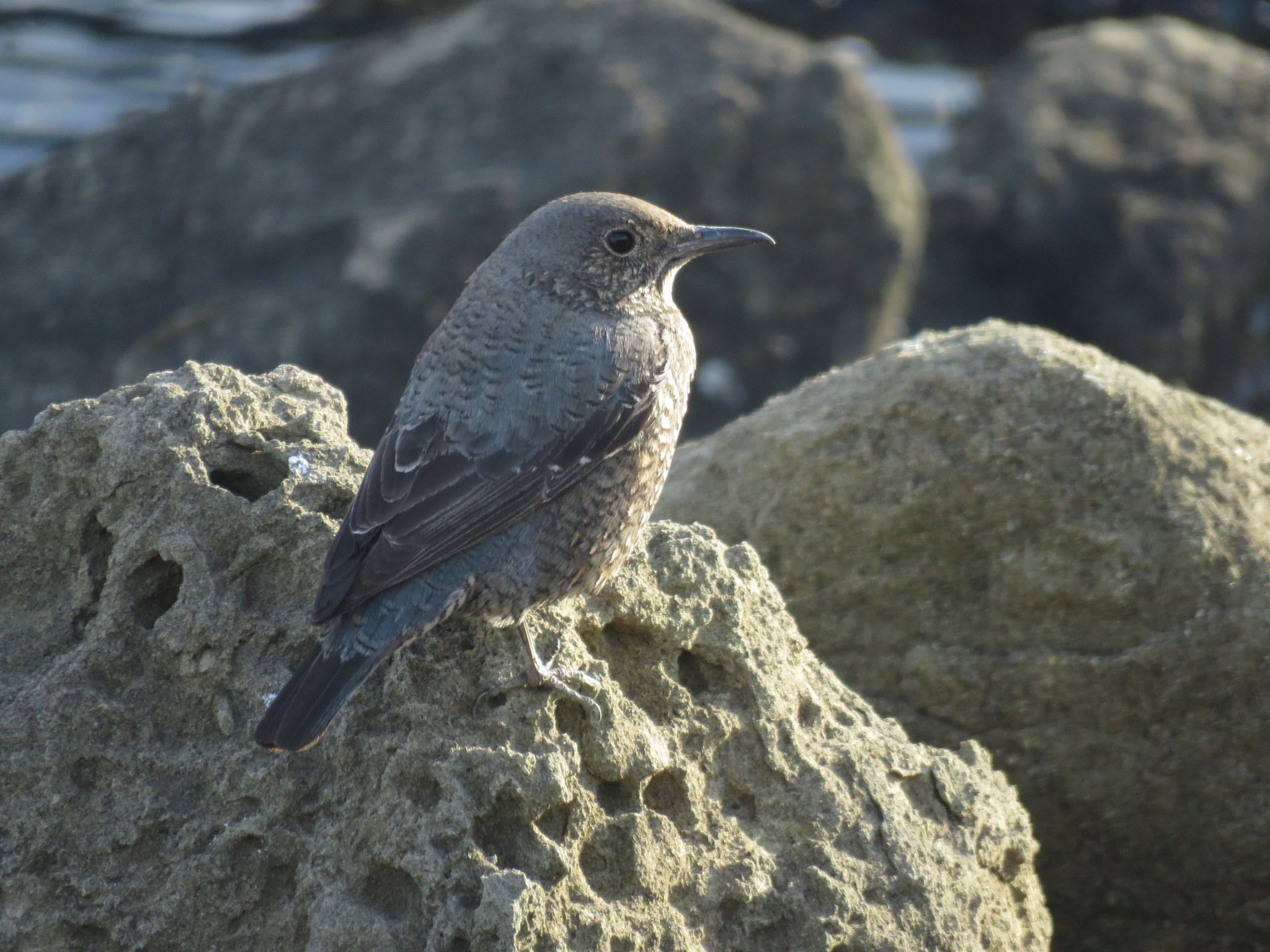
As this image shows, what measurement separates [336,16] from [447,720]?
1190 centimetres

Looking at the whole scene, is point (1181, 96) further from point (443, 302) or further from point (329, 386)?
point (329, 386)

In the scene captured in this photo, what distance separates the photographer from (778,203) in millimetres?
10859

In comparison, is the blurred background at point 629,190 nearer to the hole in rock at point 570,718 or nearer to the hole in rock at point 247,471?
the hole in rock at point 247,471

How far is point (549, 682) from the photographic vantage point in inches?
166

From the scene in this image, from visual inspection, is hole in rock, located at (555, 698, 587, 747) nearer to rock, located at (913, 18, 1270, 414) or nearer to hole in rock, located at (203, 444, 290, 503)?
hole in rock, located at (203, 444, 290, 503)

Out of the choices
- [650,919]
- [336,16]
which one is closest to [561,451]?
[650,919]

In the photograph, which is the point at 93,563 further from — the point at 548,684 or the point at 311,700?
the point at 548,684

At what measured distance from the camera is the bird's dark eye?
210 inches

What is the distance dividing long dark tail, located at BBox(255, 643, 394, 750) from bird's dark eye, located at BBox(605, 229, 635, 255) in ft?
6.15

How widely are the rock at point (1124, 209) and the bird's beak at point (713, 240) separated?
23.2 feet

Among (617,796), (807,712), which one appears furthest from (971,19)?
(617,796)

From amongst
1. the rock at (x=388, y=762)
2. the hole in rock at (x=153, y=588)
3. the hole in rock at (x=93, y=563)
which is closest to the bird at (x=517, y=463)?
the rock at (x=388, y=762)

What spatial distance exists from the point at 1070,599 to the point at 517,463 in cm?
205

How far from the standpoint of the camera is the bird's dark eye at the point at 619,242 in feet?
17.5
